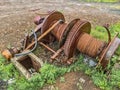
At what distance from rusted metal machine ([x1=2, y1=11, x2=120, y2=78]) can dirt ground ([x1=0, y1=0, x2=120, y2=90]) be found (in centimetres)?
55

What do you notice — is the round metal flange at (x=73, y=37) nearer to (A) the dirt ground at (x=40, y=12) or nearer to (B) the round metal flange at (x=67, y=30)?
(B) the round metal flange at (x=67, y=30)

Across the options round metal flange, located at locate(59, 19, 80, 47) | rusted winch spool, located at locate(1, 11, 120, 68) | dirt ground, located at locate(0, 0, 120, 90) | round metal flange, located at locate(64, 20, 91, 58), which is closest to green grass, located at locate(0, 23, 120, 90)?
dirt ground, located at locate(0, 0, 120, 90)

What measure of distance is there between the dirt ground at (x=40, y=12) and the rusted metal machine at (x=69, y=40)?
55cm

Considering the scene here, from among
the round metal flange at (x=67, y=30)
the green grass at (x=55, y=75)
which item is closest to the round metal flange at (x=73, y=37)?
the round metal flange at (x=67, y=30)

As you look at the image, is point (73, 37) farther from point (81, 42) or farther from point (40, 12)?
point (40, 12)

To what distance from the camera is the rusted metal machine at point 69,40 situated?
593cm

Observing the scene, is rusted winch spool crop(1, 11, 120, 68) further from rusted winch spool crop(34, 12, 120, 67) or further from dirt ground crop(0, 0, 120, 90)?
dirt ground crop(0, 0, 120, 90)

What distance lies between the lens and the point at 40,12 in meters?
10.3

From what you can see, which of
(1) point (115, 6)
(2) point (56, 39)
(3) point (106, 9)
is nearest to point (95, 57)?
(2) point (56, 39)

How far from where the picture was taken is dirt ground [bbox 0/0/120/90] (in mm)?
6066

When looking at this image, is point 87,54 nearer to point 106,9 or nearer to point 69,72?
point 69,72

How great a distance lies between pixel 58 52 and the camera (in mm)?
6504

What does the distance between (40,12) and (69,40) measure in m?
4.42

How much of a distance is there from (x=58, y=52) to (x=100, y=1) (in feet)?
26.2
